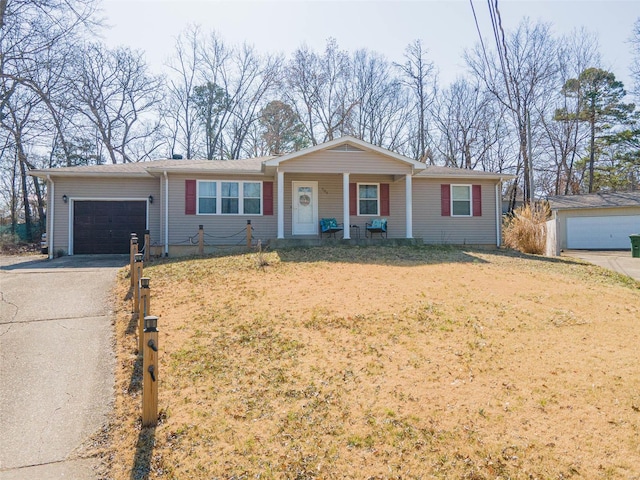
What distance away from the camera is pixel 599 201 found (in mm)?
20750

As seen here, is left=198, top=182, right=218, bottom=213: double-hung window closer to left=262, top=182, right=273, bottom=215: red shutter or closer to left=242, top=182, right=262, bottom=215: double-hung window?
left=242, top=182, right=262, bottom=215: double-hung window

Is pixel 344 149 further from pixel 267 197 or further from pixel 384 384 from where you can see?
pixel 384 384

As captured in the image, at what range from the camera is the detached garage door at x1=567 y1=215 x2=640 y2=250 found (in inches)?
779

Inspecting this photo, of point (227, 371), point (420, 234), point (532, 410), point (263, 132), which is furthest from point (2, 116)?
point (532, 410)

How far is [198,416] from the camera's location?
3352 mm

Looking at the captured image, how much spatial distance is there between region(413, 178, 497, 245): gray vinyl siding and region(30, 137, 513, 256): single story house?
0.04m

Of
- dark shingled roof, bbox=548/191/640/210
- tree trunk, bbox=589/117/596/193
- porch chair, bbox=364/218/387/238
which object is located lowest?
porch chair, bbox=364/218/387/238

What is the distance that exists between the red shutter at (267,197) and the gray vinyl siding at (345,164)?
153cm

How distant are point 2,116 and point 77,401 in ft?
73.2

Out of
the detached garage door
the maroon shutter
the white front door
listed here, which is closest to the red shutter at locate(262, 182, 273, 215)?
the white front door

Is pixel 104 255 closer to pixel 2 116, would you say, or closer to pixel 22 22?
pixel 22 22

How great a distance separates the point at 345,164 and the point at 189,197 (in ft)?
16.7

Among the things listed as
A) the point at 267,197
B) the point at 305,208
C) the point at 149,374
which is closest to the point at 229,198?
the point at 267,197

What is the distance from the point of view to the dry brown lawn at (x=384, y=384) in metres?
2.79
